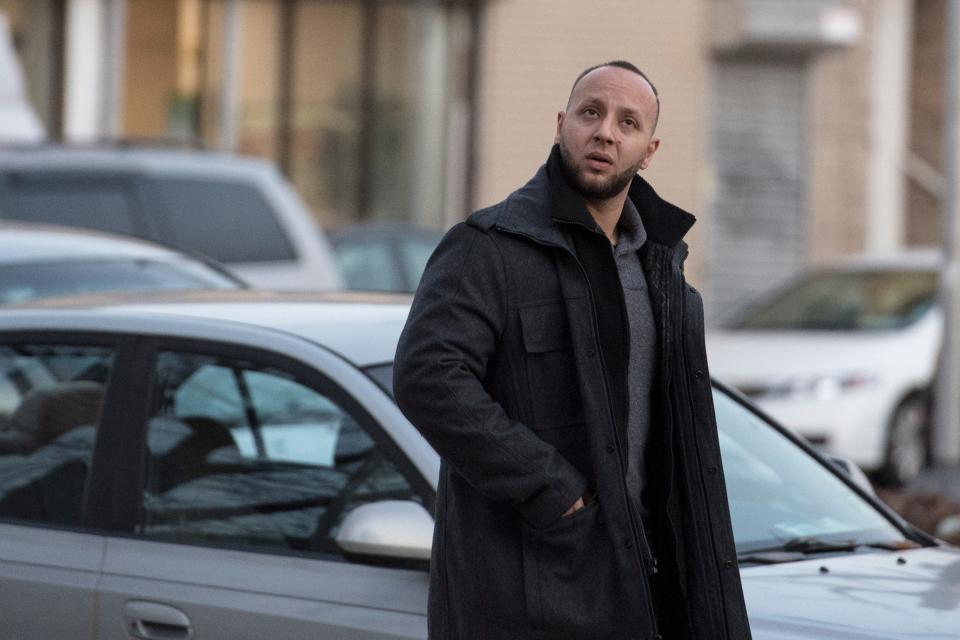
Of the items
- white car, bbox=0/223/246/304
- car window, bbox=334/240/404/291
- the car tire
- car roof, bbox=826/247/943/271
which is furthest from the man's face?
car window, bbox=334/240/404/291

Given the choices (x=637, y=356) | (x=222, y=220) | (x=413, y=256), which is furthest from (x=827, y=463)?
(x=413, y=256)

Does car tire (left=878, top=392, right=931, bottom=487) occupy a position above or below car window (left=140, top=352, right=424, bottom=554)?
below

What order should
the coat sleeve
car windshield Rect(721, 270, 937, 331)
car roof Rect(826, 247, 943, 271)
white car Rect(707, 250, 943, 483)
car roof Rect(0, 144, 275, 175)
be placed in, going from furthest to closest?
car roof Rect(826, 247, 943, 271) < car windshield Rect(721, 270, 937, 331) < white car Rect(707, 250, 943, 483) < car roof Rect(0, 144, 275, 175) < the coat sleeve

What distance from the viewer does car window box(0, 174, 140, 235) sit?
1005cm

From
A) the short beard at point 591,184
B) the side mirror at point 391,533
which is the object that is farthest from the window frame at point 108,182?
the short beard at point 591,184

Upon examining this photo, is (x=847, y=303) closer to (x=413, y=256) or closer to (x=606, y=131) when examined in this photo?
(x=413, y=256)

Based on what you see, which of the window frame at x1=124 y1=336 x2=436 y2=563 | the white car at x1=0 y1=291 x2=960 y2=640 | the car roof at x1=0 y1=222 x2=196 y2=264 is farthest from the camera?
the car roof at x1=0 y1=222 x2=196 y2=264

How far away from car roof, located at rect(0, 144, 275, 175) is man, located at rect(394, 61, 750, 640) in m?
7.18

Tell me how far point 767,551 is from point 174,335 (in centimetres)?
141

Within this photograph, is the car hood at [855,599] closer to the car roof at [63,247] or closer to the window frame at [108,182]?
the car roof at [63,247]

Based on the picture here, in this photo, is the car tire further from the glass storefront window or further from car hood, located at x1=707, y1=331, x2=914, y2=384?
the glass storefront window

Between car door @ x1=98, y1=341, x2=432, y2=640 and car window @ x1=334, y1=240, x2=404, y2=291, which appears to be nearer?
car door @ x1=98, y1=341, x2=432, y2=640

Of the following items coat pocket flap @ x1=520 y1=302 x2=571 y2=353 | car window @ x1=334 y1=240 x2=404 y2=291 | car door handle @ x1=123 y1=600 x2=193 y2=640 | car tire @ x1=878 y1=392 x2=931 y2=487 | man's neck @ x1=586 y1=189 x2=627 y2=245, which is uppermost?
man's neck @ x1=586 y1=189 x2=627 y2=245

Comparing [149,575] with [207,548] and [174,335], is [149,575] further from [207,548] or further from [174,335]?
[174,335]
